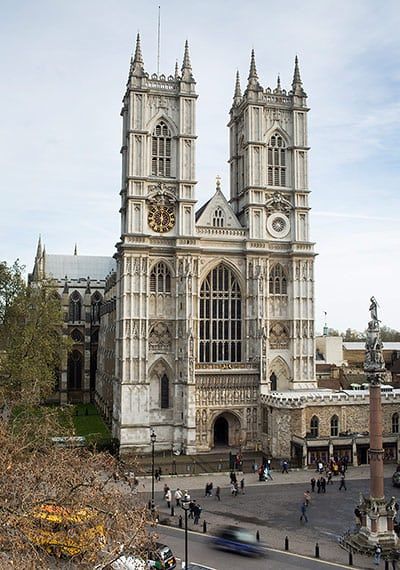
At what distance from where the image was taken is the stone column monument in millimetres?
26453

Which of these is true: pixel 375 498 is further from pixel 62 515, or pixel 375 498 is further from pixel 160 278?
pixel 160 278

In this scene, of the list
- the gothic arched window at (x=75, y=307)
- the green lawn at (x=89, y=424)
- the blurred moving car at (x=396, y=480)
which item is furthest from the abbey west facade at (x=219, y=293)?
the gothic arched window at (x=75, y=307)

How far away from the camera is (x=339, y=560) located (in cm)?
2488

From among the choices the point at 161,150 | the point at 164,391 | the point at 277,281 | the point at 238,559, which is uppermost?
the point at 161,150

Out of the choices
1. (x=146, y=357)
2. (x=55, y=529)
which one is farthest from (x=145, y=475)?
(x=55, y=529)

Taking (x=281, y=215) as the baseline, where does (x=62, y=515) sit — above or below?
below

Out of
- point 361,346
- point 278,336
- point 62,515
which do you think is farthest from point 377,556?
point 361,346

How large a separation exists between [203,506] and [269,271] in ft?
78.1

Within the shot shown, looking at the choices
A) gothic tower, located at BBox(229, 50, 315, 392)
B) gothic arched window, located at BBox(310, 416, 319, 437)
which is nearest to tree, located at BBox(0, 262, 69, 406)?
gothic tower, located at BBox(229, 50, 315, 392)

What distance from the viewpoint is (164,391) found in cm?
4931

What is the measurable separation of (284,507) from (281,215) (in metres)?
27.2

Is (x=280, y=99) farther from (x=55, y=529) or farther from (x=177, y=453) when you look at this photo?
(x=55, y=529)

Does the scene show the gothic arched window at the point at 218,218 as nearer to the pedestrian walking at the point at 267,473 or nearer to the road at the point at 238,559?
the pedestrian walking at the point at 267,473

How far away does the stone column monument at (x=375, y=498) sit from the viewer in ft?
86.8
